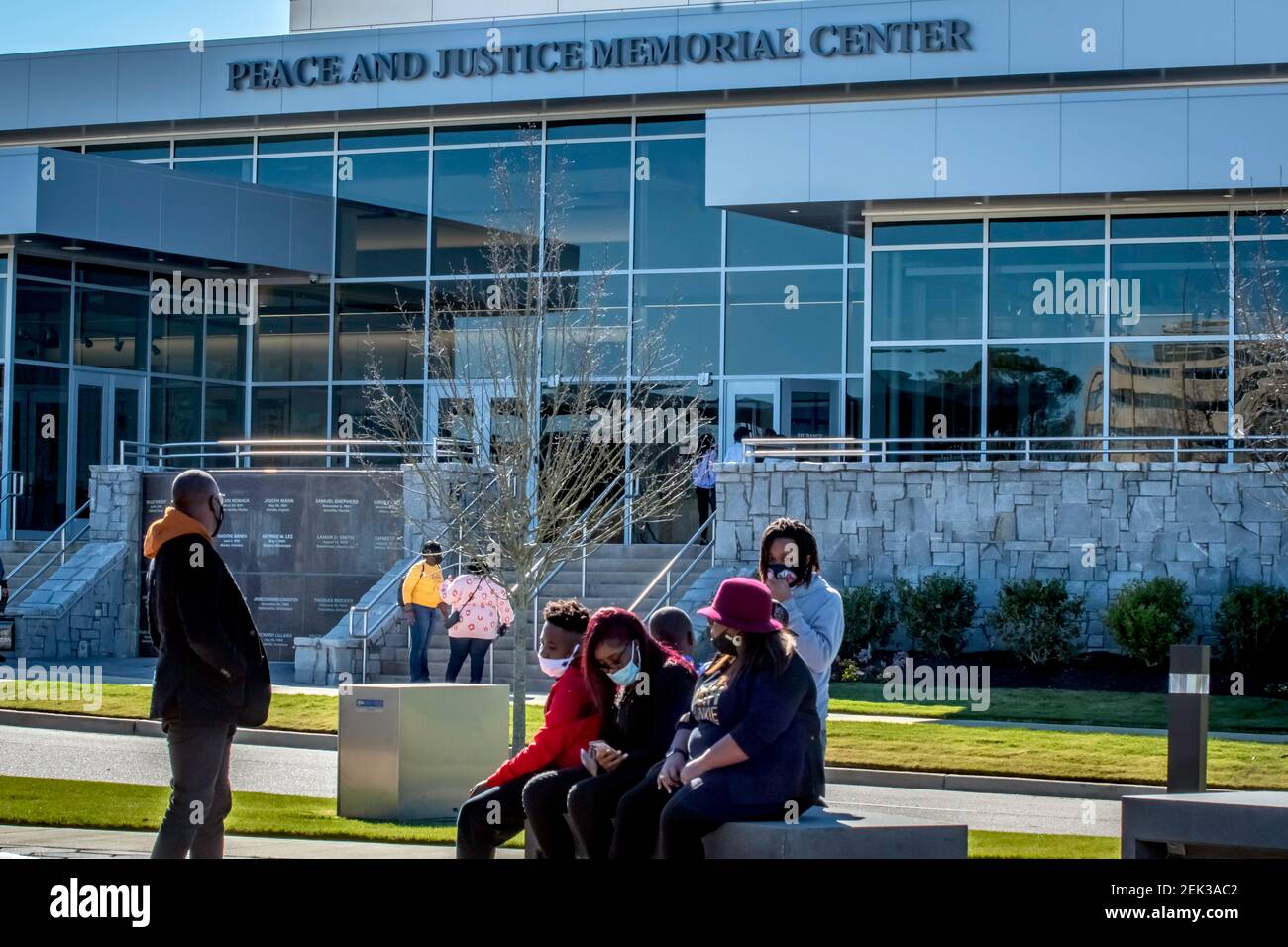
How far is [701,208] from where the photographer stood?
31.4m

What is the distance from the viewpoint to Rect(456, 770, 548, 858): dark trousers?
8.77m

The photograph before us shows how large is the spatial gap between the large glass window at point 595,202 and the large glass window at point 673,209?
27cm

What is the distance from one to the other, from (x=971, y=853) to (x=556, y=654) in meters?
3.03

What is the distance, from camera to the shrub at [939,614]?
2327 centimetres

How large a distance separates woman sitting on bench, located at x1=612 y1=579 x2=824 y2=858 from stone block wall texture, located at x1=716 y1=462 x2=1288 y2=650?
16.3 m

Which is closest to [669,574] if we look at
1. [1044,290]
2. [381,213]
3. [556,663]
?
[1044,290]

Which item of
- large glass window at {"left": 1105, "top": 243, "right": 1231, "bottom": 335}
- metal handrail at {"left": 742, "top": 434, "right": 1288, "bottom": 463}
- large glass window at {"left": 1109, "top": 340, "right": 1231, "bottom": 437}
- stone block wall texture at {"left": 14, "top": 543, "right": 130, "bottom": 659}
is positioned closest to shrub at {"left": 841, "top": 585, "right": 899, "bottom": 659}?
metal handrail at {"left": 742, "top": 434, "right": 1288, "bottom": 463}

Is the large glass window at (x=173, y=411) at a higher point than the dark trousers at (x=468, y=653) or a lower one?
higher

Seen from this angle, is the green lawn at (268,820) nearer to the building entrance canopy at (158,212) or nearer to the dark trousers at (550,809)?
the dark trousers at (550,809)

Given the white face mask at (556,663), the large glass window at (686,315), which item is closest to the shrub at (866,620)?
the large glass window at (686,315)

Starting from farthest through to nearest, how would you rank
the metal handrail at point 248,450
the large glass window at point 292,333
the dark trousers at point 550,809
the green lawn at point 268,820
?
the large glass window at point 292,333 → the metal handrail at point 248,450 → the green lawn at point 268,820 → the dark trousers at point 550,809

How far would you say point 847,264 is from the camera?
30.3 metres
